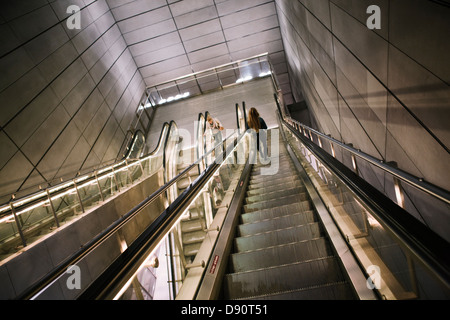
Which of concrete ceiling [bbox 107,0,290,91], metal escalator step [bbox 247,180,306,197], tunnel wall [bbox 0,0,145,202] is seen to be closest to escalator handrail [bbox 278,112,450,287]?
metal escalator step [bbox 247,180,306,197]

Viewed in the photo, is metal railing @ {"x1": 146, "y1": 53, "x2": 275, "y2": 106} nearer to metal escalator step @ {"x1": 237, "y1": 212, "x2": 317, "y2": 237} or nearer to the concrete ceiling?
the concrete ceiling

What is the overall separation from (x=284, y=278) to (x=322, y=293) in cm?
32

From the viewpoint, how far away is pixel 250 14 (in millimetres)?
12219

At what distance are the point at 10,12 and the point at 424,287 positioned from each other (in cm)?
910

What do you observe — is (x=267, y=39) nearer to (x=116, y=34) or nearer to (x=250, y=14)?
(x=250, y=14)

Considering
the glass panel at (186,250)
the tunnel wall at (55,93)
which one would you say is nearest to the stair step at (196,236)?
the glass panel at (186,250)

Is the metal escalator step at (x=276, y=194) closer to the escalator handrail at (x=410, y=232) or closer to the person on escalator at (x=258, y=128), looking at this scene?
the escalator handrail at (x=410, y=232)

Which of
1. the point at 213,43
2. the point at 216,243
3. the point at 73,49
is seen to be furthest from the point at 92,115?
the point at 216,243

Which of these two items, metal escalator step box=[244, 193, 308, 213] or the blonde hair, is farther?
the blonde hair

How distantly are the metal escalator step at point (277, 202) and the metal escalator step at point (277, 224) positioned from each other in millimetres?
620

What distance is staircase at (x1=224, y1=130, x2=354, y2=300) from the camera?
1773mm

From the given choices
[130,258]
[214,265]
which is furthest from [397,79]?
[130,258]

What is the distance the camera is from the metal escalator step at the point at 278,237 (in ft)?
8.04

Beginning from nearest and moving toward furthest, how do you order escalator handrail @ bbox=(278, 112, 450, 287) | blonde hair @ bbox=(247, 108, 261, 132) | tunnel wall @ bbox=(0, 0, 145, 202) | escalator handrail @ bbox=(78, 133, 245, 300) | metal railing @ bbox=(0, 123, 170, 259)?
escalator handrail @ bbox=(278, 112, 450, 287)
escalator handrail @ bbox=(78, 133, 245, 300)
metal railing @ bbox=(0, 123, 170, 259)
tunnel wall @ bbox=(0, 0, 145, 202)
blonde hair @ bbox=(247, 108, 261, 132)
